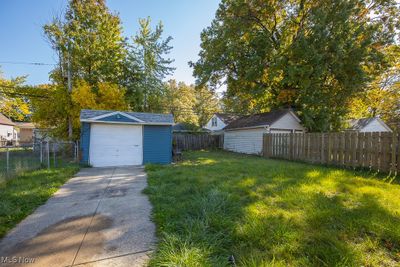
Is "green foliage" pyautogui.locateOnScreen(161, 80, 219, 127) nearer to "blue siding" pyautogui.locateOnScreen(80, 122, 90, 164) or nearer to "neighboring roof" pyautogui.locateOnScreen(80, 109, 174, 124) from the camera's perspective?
"neighboring roof" pyautogui.locateOnScreen(80, 109, 174, 124)

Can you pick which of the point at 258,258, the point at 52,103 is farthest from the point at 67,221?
the point at 52,103

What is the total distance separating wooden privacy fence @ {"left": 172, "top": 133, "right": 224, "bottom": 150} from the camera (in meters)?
18.9

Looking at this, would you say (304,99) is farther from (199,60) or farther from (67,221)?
(67,221)

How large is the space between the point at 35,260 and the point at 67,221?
1.12 meters

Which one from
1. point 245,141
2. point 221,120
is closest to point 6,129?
point 221,120

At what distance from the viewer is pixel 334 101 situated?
1469cm

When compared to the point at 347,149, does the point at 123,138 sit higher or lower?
higher

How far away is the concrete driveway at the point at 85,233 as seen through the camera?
2463 mm

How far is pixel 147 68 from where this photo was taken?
1936cm

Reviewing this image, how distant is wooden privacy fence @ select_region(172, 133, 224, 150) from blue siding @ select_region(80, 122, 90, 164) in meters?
8.90

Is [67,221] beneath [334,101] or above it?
beneath

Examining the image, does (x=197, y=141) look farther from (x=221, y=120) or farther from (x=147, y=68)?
(x=221, y=120)

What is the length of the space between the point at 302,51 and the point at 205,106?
33136 mm

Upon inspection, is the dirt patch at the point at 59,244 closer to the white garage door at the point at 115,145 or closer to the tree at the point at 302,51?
the white garage door at the point at 115,145
